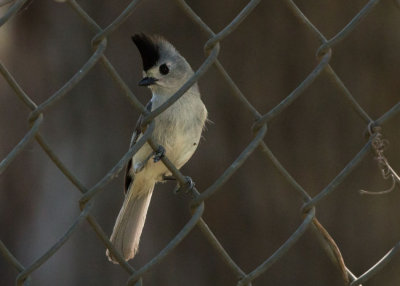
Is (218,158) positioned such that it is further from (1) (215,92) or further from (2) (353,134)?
(2) (353,134)

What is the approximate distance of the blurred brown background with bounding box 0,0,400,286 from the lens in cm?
446

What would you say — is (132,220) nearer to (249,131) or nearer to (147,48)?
(147,48)

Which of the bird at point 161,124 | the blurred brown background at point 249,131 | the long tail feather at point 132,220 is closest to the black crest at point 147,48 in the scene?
the bird at point 161,124

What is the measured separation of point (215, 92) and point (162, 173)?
857 mm

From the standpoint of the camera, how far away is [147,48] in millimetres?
3459

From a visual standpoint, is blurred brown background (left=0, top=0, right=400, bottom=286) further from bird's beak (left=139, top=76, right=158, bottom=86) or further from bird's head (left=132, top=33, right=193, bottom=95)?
bird's beak (left=139, top=76, right=158, bottom=86)

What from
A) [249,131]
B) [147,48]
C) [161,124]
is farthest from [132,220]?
[249,131]

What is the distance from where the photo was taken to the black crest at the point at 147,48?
11.0ft

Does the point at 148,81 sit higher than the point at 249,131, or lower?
higher

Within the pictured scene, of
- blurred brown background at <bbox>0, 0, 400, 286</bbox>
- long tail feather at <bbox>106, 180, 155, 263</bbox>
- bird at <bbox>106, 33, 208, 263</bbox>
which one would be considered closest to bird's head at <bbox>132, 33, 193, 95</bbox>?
bird at <bbox>106, 33, 208, 263</bbox>

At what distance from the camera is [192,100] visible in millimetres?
3674

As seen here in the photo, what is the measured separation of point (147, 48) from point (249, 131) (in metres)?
1.24

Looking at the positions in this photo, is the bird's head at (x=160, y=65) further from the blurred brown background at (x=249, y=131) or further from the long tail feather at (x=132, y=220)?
the blurred brown background at (x=249, y=131)

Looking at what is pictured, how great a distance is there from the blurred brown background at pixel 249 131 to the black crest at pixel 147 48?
859mm
